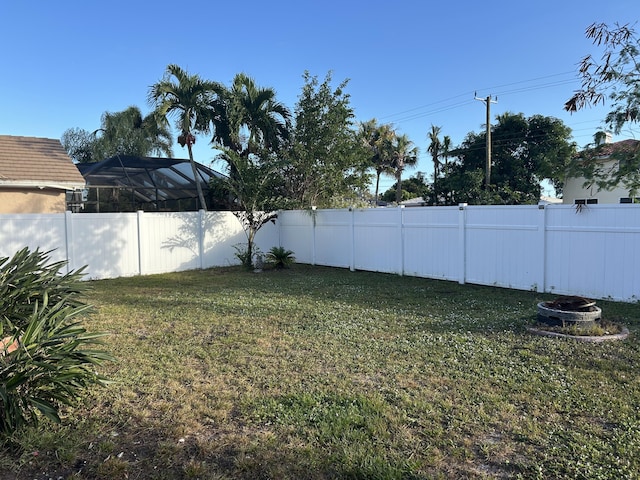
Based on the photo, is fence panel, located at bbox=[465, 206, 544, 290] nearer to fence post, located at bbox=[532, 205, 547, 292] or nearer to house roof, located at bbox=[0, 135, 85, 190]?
fence post, located at bbox=[532, 205, 547, 292]

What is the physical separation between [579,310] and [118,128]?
73.3ft

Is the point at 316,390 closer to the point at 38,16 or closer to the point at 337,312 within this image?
the point at 337,312

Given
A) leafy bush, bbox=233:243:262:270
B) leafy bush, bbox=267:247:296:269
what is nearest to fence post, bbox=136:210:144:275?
leafy bush, bbox=233:243:262:270

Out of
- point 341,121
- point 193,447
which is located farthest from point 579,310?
point 341,121

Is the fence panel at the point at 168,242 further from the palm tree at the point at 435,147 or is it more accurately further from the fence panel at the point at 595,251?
the palm tree at the point at 435,147

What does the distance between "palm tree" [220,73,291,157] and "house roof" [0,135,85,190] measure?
4.84m

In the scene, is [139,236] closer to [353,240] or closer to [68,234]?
[68,234]

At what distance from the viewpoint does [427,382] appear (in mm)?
3908

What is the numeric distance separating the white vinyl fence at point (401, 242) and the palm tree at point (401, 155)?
76.4 ft

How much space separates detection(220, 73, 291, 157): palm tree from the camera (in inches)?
552

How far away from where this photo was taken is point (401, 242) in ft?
33.8

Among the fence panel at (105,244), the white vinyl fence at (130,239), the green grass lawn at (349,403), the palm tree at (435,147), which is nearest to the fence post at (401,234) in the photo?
the green grass lawn at (349,403)

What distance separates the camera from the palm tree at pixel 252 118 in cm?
1402

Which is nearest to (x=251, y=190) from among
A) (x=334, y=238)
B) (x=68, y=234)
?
(x=334, y=238)
